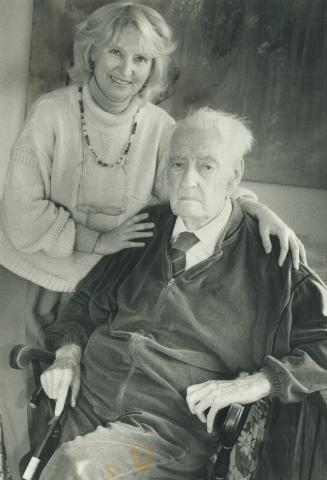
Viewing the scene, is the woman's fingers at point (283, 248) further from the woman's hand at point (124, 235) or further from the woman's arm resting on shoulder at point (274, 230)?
the woman's hand at point (124, 235)

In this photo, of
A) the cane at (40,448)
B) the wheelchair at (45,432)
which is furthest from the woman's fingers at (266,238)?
the cane at (40,448)

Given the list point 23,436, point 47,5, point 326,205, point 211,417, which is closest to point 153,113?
point 47,5

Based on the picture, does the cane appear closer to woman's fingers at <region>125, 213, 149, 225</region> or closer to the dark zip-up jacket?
the dark zip-up jacket

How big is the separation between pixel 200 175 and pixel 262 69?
0.40 metres

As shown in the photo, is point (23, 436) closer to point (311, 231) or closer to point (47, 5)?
point (311, 231)

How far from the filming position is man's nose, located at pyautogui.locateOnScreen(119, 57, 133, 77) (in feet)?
5.29

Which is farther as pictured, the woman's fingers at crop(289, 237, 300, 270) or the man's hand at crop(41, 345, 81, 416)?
the man's hand at crop(41, 345, 81, 416)

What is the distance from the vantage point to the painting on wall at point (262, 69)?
1605mm

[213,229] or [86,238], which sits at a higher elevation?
[213,229]

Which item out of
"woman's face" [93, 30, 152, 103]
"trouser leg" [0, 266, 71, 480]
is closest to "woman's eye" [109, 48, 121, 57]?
"woman's face" [93, 30, 152, 103]

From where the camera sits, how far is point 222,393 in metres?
1.41

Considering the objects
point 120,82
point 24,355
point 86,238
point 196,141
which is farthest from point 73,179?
point 24,355

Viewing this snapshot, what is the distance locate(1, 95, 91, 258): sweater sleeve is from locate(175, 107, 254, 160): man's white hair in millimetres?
431

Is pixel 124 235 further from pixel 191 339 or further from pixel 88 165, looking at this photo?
pixel 191 339
